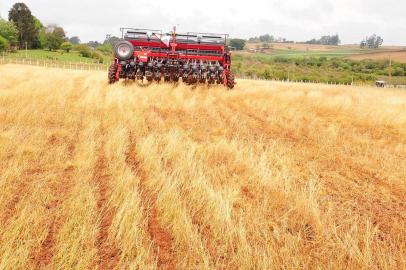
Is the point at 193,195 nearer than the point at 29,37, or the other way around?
the point at 193,195

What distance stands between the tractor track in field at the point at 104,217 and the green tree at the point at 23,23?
104m

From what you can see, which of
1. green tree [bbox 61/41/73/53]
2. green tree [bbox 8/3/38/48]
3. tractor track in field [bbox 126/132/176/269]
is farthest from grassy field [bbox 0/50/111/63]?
tractor track in field [bbox 126/132/176/269]

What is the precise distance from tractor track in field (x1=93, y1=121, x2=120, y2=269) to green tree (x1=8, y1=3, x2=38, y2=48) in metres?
104

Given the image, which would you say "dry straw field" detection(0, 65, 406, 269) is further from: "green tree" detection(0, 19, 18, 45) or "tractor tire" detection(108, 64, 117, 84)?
"green tree" detection(0, 19, 18, 45)

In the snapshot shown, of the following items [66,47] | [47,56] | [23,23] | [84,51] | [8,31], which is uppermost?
[23,23]

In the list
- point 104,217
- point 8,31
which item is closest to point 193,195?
point 104,217

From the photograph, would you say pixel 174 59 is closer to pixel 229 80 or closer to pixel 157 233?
pixel 229 80

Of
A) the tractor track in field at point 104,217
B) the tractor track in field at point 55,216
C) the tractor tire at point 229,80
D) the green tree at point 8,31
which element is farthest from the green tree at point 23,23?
the tractor track in field at point 104,217

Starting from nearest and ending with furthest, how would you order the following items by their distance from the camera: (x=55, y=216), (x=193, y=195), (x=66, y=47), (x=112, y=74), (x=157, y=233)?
(x=157, y=233) → (x=55, y=216) → (x=193, y=195) → (x=112, y=74) → (x=66, y=47)

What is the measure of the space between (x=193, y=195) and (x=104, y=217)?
899 millimetres

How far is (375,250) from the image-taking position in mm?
2865

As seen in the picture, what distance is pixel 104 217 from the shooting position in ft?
10.3

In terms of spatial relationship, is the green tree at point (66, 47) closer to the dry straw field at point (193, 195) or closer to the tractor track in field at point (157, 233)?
the dry straw field at point (193, 195)

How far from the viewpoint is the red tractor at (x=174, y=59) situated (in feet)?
51.2
